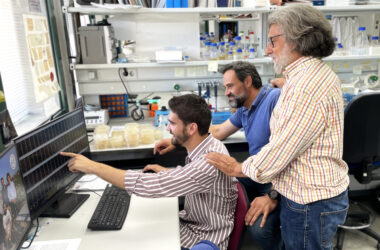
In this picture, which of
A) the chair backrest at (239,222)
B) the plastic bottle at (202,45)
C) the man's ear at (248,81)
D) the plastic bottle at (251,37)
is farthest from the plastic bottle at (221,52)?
the chair backrest at (239,222)

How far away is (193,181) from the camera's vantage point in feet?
4.24

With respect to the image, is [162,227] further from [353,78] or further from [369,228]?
[353,78]

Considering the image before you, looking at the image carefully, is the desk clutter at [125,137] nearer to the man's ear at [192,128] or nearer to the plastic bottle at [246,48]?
the man's ear at [192,128]

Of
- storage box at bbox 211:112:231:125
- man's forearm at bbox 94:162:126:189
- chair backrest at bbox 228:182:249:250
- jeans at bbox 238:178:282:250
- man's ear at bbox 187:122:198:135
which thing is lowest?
jeans at bbox 238:178:282:250

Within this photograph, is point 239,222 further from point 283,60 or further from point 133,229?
point 283,60

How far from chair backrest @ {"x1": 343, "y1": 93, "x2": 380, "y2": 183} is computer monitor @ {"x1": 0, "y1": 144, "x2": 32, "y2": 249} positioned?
1672 millimetres

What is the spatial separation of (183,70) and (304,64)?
5.12 feet

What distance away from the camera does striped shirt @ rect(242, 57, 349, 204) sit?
116 centimetres

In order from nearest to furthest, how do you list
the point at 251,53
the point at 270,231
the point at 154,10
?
1. the point at 270,231
2. the point at 154,10
3. the point at 251,53

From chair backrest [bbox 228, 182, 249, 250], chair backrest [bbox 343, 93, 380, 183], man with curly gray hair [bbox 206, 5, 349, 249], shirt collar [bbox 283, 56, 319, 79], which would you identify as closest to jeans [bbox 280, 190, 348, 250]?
man with curly gray hair [bbox 206, 5, 349, 249]

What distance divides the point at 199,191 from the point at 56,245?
0.58 m

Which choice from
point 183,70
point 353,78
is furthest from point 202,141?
point 353,78

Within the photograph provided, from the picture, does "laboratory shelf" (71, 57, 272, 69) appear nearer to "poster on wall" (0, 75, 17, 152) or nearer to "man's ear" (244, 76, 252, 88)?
"man's ear" (244, 76, 252, 88)

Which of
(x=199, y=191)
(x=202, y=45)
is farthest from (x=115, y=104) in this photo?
(x=199, y=191)
